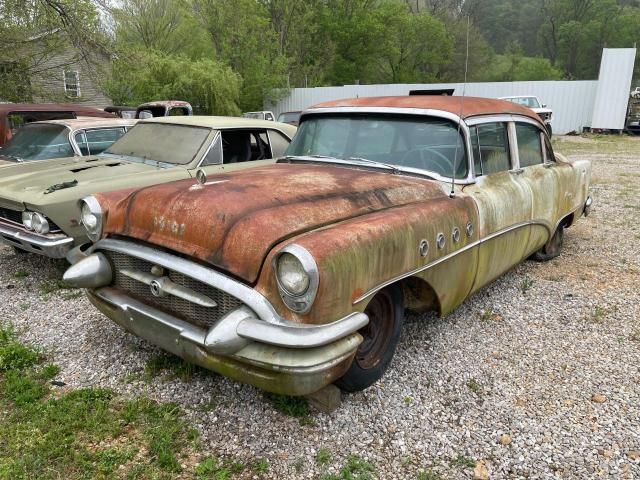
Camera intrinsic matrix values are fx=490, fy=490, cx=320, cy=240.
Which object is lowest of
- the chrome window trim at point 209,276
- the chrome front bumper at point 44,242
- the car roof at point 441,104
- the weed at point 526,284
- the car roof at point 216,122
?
the weed at point 526,284

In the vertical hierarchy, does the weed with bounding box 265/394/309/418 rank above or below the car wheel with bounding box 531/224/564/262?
below

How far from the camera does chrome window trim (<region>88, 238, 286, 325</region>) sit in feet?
7.32

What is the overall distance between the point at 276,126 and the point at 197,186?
358 centimetres

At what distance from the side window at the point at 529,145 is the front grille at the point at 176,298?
9.88 feet

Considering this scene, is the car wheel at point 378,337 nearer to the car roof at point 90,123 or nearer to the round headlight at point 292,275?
the round headlight at point 292,275

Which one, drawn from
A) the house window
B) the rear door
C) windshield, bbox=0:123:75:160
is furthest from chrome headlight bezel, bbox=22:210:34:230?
the house window

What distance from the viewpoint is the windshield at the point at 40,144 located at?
6.06m

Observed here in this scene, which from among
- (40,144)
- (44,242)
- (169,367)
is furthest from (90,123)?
(169,367)

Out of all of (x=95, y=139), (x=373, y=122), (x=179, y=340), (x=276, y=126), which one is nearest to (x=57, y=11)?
(x=95, y=139)

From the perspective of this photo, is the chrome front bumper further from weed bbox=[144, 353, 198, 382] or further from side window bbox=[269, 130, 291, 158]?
side window bbox=[269, 130, 291, 158]

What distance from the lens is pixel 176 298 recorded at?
2629 mm

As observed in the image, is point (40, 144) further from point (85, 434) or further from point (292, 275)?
point (292, 275)

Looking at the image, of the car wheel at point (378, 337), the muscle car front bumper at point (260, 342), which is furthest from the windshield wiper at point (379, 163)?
the muscle car front bumper at point (260, 342)

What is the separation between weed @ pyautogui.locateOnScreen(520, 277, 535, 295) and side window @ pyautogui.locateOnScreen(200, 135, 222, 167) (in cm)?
340
